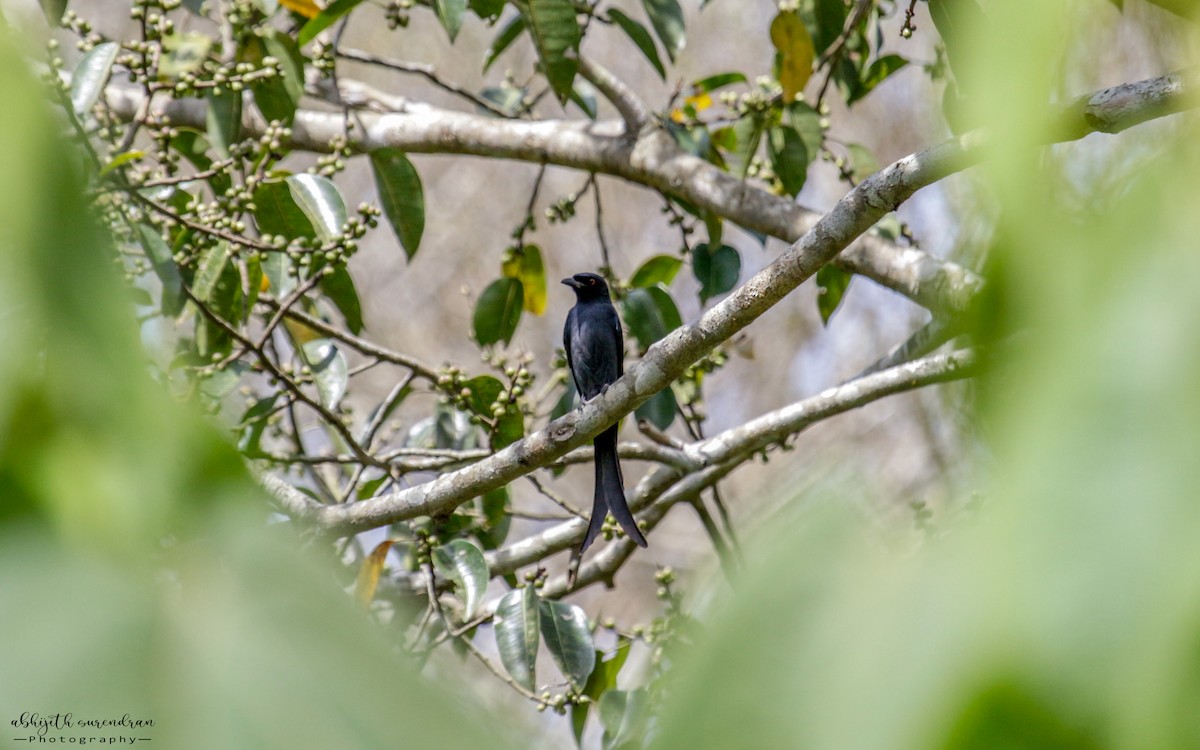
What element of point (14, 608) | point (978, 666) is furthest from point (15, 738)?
point (978, 666)

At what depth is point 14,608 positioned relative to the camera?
0.36 meters

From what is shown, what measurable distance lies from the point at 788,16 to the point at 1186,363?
4.03 meters

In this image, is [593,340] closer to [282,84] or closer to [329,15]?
[282,84]

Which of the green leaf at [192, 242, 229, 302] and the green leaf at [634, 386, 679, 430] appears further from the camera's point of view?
the green leaf at [634, 386, 679, 430]

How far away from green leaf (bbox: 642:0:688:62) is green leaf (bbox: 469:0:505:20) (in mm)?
927

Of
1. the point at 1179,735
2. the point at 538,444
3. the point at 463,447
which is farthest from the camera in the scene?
the point at 463,447

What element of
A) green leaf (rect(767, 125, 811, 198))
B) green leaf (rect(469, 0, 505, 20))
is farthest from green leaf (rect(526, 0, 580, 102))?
green leaf (rect(767, 125, 811, 198))

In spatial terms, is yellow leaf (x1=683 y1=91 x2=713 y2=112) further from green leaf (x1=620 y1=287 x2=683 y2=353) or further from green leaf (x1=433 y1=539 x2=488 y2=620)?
green leaf (x1=433 y1=539 x2=488 y2=620)

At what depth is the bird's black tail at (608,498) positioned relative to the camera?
3.88 m

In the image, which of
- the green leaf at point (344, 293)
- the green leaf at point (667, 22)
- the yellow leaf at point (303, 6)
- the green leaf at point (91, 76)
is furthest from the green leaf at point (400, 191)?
the green leaf at point (667, 22)

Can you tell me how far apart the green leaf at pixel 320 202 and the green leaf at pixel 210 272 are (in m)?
0.34

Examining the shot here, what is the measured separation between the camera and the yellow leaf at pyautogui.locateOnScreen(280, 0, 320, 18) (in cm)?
411

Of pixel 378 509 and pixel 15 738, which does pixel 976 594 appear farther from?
pixel 378 509

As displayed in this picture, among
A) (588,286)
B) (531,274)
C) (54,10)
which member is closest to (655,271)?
(531,274)
